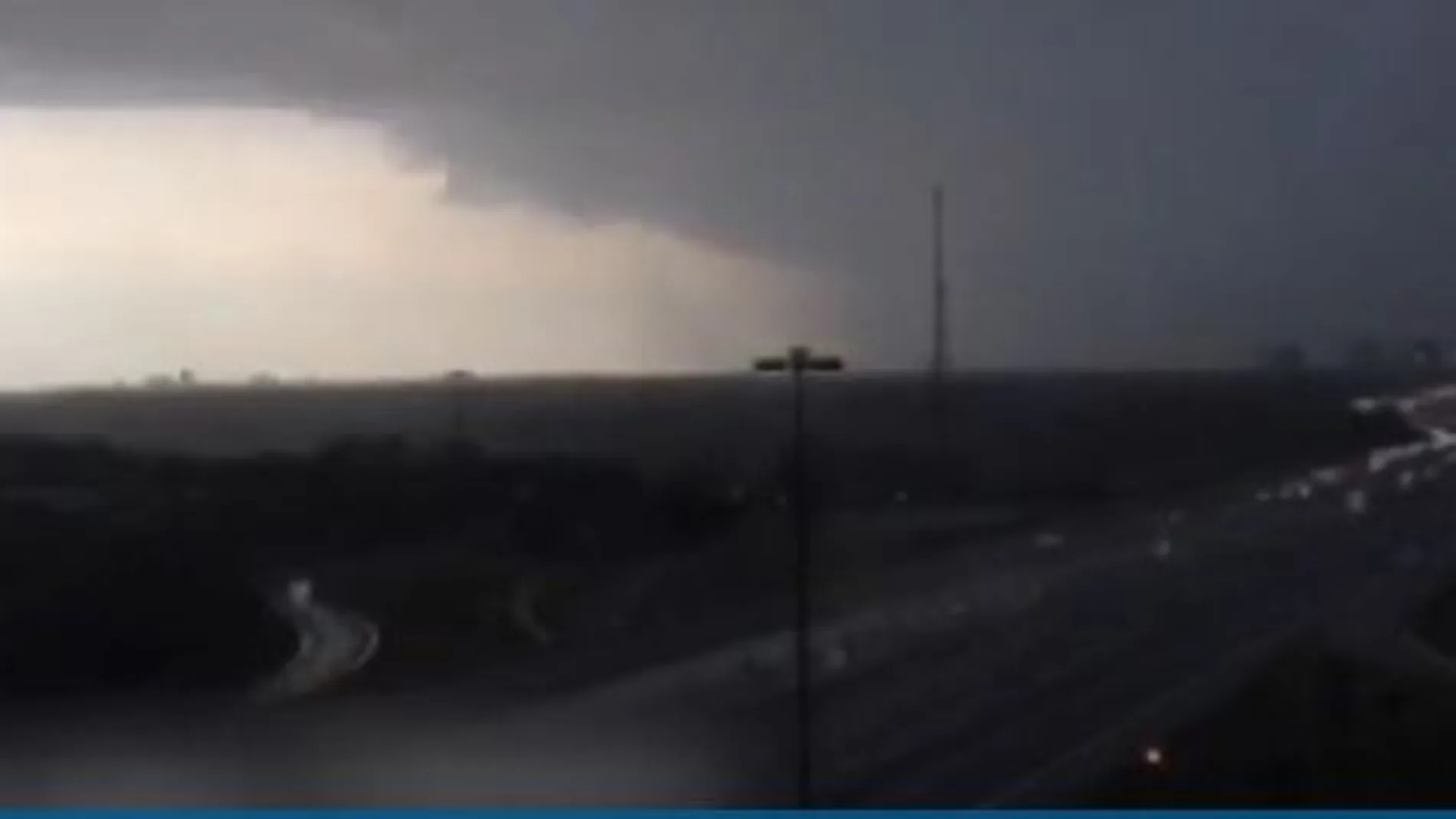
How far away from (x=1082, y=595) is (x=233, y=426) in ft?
29.6

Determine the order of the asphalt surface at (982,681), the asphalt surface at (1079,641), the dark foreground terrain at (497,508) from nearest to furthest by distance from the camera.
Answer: the asphalt surface at (982,681), the asphalt surface at (1079,641), the dark foreground terrain at (497,508)

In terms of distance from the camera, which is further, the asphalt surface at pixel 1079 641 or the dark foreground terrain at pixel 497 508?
the dark foreground terrain at pixel 497 508

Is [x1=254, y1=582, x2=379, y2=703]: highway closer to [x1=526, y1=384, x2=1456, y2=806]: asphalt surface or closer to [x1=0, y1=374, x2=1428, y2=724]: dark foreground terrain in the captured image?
[x1=0, y1=374, x2=1428, y2=724]: dark foreground terrain

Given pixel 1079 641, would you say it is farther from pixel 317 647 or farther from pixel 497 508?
pixel 317 647

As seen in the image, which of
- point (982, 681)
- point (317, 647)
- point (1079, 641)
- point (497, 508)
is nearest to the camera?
point (982, 681)

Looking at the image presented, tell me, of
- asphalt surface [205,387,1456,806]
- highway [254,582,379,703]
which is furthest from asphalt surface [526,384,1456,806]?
highway [254,582,379,703]

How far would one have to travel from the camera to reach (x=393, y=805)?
13.8 m

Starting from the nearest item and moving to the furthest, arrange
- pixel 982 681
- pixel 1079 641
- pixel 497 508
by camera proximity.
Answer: pixel 982 681 → pixel 1079 641 → pixel 497 508

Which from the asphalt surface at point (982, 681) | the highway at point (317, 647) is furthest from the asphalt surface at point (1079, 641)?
the highway at point (317, 647)

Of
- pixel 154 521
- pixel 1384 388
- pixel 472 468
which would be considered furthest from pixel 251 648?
pixel 1384 388

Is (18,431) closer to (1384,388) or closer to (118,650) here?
(118,650)

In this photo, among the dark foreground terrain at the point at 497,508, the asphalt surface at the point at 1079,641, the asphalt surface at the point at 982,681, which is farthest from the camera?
the dark foreground terrain at the point at 497,508

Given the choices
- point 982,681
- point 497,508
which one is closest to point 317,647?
point 497,508

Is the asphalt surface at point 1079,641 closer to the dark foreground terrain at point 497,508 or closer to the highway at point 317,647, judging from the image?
the dark foreground terrain at point 497,508
